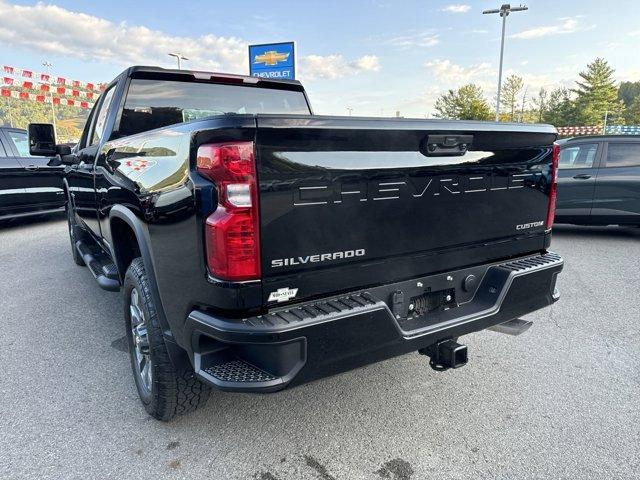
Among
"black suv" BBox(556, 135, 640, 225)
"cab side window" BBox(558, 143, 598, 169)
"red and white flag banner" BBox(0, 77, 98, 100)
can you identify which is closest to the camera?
"black suv" BBox(556, 135, 640, 225)

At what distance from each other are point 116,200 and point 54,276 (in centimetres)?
326

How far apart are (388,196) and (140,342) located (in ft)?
5.50

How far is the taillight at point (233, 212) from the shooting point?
1.77 meters

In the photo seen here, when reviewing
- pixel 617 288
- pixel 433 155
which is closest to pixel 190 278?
pixel 433 155

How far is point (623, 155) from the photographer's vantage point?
7.14 m

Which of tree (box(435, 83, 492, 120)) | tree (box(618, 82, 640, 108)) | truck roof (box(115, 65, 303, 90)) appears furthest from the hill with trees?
truck roof (box(115, 65, 303, 90))

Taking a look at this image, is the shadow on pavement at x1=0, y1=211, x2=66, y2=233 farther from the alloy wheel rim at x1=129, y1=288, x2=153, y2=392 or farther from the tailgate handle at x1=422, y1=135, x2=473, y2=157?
the tailgate handle at x1=422, y1=135, x2=473, y2=157

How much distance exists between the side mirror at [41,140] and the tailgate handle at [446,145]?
4.19 meters

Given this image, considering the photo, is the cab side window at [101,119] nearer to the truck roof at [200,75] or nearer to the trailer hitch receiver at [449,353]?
the truck roof at [200,75]

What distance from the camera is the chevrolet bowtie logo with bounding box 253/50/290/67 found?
1596 cm

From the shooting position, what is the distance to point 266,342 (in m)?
1.77

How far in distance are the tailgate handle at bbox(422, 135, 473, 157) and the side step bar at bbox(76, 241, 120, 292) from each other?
2491mm

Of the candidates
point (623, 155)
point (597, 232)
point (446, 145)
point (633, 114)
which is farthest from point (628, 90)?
point (446, 145)

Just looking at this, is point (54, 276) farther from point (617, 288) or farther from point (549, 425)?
point (617, 288)
